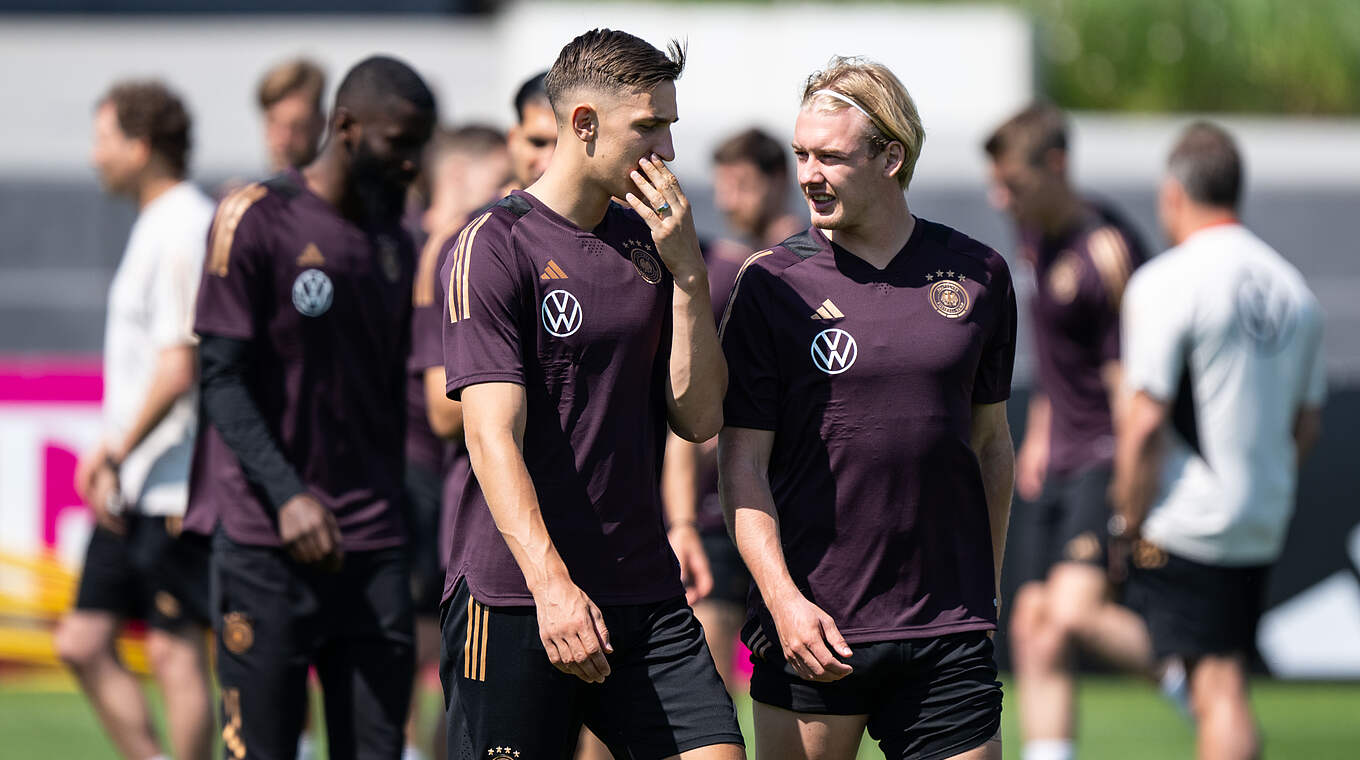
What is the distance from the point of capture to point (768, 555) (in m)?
4.07

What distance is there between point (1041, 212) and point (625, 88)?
4229 mm

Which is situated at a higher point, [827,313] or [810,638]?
[827,313]

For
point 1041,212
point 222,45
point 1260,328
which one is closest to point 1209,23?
point 222,45

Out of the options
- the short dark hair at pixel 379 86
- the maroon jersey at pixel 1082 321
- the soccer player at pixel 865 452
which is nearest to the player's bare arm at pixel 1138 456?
the maroon jersey at pixel 1082 321

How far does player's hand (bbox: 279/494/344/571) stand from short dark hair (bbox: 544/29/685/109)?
159 centimetres

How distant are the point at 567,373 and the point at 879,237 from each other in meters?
0.90

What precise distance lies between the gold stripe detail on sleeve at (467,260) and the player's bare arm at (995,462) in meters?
1.33

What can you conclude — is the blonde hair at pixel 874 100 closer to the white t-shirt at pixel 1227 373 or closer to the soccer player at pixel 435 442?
the white t-shirt at pixel 1227 373

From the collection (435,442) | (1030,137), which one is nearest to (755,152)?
(1030,137)

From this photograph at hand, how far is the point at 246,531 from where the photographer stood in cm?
512

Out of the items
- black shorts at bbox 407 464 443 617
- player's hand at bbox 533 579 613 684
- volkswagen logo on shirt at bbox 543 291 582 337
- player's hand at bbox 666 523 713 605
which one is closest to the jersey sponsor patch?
volkswagen logo on shirt at bbox 543 291 582 337

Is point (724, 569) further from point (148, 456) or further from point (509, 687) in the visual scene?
point (509, 687)

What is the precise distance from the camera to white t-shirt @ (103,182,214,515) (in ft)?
19.7

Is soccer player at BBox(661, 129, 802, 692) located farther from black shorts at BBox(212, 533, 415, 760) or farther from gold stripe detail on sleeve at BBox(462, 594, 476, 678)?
gold stripe detail on sleeve at BBox(462, 594, 476, 678)
